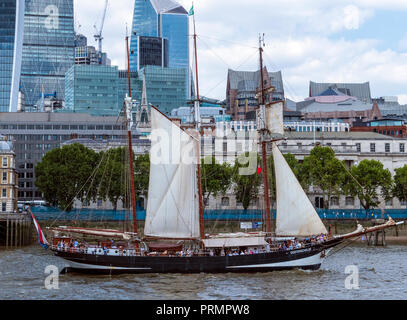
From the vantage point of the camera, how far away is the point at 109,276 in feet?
234

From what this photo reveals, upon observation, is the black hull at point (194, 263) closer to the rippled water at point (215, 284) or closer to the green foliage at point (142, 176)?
the rippled water at point (215, 284)

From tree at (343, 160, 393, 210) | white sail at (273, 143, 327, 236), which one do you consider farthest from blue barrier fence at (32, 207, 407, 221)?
white sail at (273, 143, 327, 236)

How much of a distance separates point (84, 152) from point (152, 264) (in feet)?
193

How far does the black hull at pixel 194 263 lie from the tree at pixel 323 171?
5052 cm

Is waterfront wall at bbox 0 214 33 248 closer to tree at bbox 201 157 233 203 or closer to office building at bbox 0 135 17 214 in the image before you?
office building at bbox 0 135 17 214

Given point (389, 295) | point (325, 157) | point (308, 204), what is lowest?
point (389, 295)

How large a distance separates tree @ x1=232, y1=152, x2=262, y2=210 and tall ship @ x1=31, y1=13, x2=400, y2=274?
Answer: 40.2 meters

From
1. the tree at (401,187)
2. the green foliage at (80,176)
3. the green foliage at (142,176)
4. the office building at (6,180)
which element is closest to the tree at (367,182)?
the tree at (401,187)

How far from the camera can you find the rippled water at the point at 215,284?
58469 millimetres

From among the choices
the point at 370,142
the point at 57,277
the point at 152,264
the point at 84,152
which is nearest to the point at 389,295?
the point at 152,264

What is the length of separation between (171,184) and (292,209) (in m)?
13.4

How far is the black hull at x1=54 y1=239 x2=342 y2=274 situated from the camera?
7219 centimetres
